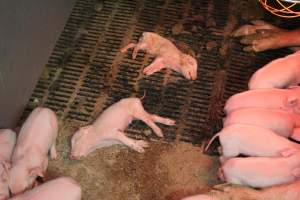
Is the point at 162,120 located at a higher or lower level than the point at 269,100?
lower

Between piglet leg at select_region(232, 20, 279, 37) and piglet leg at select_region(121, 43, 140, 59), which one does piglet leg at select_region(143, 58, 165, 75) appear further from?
piglet leg at select_region(232, 20, 279, 37)

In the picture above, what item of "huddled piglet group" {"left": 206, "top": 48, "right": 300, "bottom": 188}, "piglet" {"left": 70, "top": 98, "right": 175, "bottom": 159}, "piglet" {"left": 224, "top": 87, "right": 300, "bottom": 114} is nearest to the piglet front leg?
"piglet" {"left": 70, "top": 98, "right": 175, "bottom": 159}

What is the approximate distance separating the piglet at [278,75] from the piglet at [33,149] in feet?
3.91

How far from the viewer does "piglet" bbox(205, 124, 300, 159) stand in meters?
2.57

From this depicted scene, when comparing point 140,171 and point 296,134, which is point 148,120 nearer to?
point 140,171

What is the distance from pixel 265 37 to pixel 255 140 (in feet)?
3.46

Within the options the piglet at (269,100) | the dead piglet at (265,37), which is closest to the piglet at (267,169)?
the piglet at (269,100)

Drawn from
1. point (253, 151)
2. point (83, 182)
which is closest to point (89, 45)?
point (83, 182)

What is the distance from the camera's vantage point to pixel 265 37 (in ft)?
11.1

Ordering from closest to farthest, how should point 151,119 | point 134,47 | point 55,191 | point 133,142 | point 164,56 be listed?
point 55,191 → point 133,142 → point 151,119 → point 164,56 → point 134,47

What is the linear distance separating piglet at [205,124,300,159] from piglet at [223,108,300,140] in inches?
2.2

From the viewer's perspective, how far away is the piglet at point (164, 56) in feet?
10.4

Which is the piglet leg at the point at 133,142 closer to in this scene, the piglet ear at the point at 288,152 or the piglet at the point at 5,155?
the piglet at the point at 5,155

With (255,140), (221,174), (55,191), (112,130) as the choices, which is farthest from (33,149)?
(255,140)
